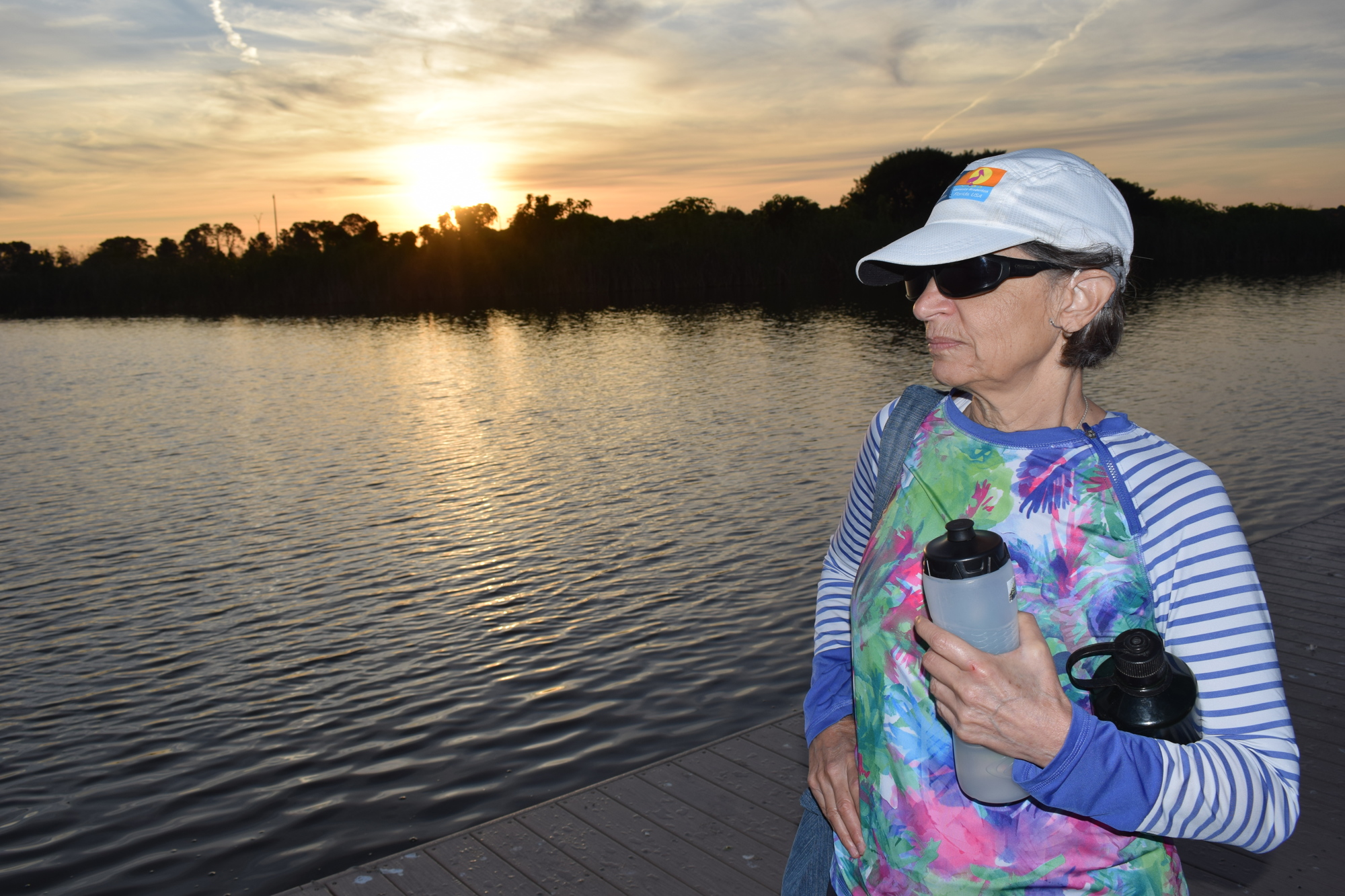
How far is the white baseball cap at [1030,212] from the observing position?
1.39 meters

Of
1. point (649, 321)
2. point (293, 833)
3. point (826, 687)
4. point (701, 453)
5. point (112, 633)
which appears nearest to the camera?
point (826, 687)

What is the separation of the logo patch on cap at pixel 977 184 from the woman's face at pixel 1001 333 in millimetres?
95

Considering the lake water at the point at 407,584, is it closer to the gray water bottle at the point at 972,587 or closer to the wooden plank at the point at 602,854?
the wooden plank at the point at 602,854

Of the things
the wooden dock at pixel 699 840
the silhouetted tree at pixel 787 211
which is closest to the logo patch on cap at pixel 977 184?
the wooden dock at pixel 699 840

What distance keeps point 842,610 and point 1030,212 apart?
31.1 inches

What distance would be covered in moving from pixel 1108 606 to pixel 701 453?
11.5m

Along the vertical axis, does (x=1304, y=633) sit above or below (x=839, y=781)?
below

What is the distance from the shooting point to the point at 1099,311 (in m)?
1.48

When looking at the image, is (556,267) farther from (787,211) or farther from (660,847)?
(660,847)

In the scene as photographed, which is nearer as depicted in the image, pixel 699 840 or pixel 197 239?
pixel 699 840

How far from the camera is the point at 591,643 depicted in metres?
7.07

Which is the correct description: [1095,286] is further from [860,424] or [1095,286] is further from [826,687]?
[860,424]

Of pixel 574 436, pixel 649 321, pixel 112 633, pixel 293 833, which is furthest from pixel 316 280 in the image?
pixel 293 833

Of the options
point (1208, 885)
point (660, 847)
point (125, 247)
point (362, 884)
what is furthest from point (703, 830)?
point (125, 247)
